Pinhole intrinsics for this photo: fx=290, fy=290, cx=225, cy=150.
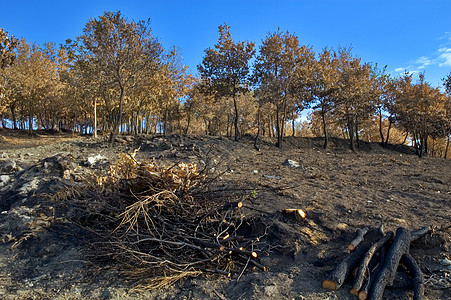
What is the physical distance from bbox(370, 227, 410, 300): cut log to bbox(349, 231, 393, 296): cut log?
0.12 meters

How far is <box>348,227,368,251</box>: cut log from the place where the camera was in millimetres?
3741

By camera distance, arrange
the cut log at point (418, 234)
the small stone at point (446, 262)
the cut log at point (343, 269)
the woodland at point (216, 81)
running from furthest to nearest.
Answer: the woodland at point (216, 81)
the cut log at point (418, 234)
the small stone at point (446, 262)
the cut log at point (343, 269)

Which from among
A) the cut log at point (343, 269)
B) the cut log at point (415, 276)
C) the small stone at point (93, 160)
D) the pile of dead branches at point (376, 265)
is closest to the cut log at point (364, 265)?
the pile of dead branches at point (376, 265)

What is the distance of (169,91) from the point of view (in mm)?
20922

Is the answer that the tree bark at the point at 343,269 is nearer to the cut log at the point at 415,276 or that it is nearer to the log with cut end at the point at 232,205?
the cut log at the point at 415,276

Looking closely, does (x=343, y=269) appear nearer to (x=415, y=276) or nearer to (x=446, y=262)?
(x=415, y=276)

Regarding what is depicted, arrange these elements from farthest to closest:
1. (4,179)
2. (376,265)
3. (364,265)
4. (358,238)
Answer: (4,179), (358,238), (376,265), (364,265)

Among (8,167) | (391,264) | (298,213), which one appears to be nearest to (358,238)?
(391,264)

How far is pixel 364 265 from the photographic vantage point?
11.0 ft

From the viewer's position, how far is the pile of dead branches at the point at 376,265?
10.2 feet

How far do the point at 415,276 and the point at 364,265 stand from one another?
54cm

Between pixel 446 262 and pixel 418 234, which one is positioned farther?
pixel 418 234

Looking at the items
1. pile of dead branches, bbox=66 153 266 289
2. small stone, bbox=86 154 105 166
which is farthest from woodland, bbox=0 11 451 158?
pile of dead branches, bbox=66 153 266 289

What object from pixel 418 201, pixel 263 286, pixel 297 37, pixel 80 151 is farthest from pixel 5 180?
pixel 297 37
